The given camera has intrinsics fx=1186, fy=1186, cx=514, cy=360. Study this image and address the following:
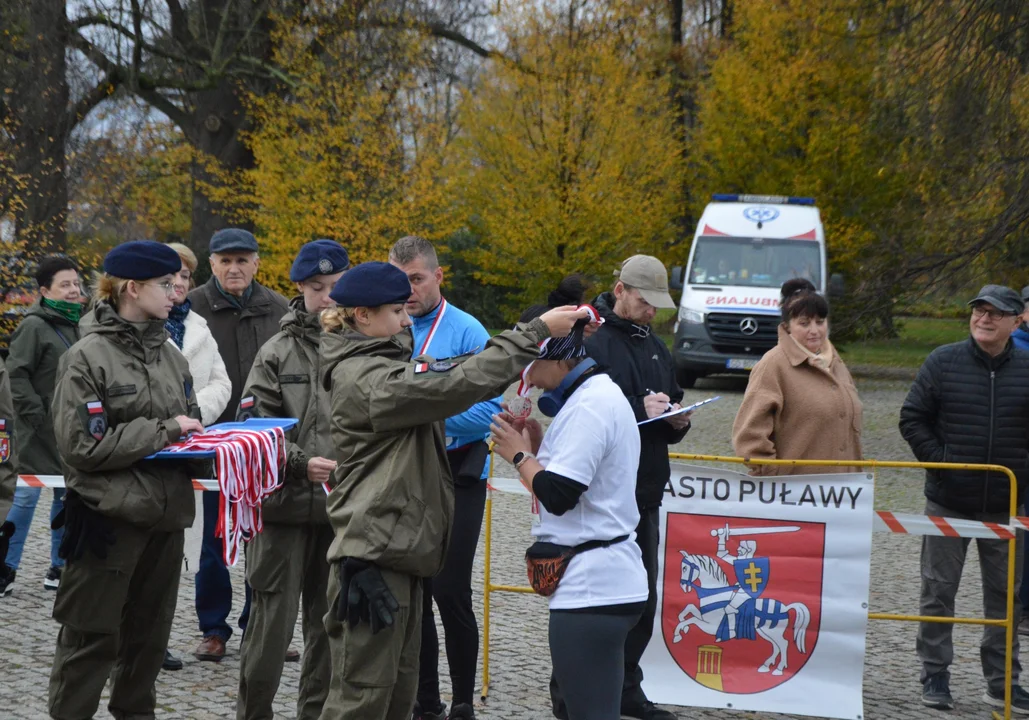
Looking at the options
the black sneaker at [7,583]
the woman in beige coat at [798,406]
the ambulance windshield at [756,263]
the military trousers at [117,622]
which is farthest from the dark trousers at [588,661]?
the ambulance windshield at [756,263]

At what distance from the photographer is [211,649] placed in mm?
6016

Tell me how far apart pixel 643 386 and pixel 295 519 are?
166cm

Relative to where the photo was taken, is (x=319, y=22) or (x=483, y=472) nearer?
(x=483, y=472)

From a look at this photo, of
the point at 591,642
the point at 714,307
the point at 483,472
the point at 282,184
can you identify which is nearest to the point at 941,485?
the point at 483,472

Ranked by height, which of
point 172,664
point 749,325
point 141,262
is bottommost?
point 172,664

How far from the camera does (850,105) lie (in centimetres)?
2564

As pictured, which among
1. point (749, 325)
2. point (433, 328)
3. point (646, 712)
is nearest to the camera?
point (433, 328)

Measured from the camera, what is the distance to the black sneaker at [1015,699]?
18.5 feet

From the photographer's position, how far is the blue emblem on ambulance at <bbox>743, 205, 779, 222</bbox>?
20.8m

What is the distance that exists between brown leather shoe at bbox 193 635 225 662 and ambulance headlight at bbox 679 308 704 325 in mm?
14612

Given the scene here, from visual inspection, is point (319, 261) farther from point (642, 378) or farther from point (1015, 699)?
point (1015, 699)

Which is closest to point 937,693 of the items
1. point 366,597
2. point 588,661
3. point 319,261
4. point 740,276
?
point 588,661

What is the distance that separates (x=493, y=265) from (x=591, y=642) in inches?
839

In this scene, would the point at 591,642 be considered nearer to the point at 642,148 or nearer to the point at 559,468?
the point at 559,468
